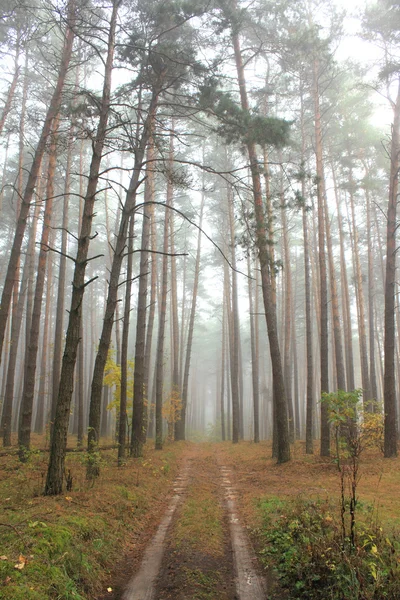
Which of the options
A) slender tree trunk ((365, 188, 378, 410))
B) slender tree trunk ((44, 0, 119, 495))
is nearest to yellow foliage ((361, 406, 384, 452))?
slender tree trunk ((365, 188, 378, 410))

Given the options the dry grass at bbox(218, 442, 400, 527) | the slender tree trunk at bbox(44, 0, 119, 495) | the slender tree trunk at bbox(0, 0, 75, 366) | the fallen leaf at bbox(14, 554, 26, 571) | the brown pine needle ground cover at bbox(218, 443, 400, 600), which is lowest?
the dry grass at bbox(218, 442, 400, 527)

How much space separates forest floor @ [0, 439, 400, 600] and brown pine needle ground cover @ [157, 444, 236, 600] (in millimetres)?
14

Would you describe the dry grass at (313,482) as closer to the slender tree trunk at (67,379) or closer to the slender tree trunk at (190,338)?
the slender tree trunk at (67,379)

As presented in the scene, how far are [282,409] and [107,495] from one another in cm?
645

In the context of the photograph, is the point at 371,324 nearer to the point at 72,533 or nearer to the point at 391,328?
the point at 391,328

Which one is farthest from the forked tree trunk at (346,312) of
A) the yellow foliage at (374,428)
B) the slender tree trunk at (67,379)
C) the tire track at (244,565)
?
the slender tree trunk at (67,379)

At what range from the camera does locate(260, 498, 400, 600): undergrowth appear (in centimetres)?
338

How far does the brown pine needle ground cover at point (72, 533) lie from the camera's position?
3441 mm

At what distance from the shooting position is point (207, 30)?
37.9 feet

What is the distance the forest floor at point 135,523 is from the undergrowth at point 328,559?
465 millimetres

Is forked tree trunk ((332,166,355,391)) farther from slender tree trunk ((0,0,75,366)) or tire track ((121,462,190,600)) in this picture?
tire track ((121,462,190,600))

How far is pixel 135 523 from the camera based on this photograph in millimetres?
6246

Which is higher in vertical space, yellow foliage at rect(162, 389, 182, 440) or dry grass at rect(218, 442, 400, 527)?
yellow foliage at rect(162, 389, 182, 440)

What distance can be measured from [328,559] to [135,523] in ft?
11.6
